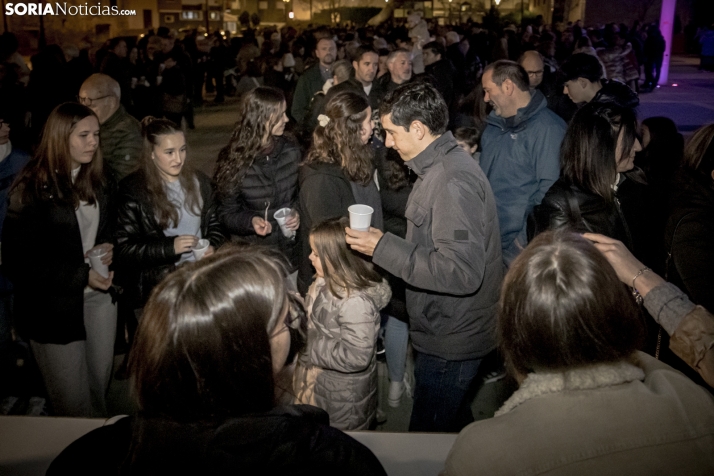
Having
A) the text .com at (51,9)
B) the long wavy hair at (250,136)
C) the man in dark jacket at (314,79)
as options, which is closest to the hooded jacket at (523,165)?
the long wavy hair at (250,136)

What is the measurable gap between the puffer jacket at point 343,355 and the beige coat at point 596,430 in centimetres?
153

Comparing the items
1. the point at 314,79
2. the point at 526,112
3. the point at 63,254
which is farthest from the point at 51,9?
the point at 526,112

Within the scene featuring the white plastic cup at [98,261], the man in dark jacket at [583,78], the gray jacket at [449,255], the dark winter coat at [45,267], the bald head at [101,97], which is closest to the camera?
the gray jacket at [449,255]

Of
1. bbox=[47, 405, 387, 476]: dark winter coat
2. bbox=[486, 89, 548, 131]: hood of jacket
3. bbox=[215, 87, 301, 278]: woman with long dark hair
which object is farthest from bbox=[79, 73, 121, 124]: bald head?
bbox=[47, 405, 387, 476]: dark winter coat

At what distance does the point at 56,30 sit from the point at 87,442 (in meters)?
27.7

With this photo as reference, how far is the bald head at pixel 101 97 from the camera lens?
472 cm

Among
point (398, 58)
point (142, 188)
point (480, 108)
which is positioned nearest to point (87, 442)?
point (142, 188)

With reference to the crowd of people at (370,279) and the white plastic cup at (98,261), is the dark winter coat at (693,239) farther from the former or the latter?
the white plastic cup at (98,261)

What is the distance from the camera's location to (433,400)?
2.87 m

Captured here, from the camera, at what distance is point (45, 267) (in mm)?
3129

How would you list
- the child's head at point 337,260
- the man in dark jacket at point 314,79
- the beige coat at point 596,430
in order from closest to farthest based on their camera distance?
the beige coat at point 596,430
the child's head at point 337,260
the man in dark jacket at point 314,79

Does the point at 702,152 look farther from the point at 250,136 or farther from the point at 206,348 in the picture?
the point at 250,136

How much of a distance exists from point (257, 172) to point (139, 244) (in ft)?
2.82

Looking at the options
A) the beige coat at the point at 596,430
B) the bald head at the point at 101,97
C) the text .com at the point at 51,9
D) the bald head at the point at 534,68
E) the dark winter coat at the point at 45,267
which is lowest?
the dark winter coat at the point at 45,267
